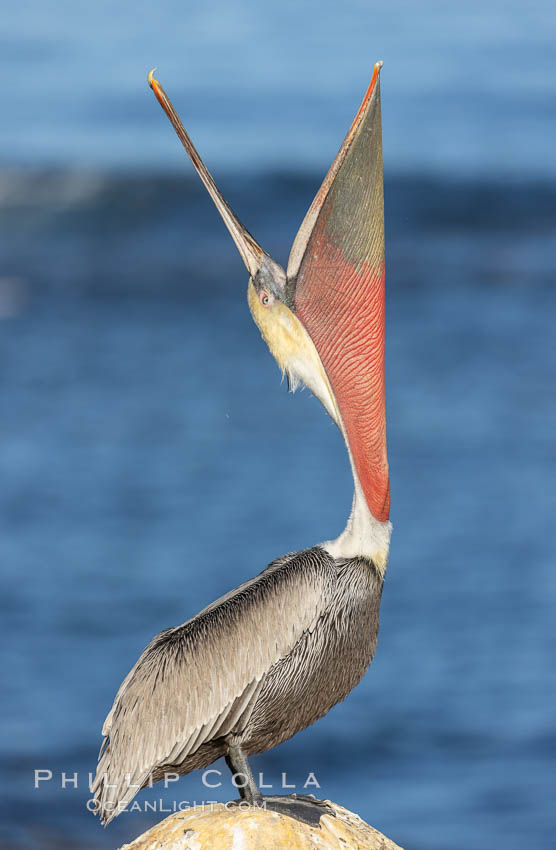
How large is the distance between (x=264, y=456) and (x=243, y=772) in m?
14.9


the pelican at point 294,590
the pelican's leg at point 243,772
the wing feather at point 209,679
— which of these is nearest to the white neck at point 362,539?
the pelican at point 294,590

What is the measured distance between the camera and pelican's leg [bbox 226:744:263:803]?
640cm

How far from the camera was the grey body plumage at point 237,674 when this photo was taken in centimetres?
643

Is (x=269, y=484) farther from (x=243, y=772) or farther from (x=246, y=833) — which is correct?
(x=246, y=833)

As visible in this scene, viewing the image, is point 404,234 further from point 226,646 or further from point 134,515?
point 226,646

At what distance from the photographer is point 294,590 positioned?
6445 millimetres

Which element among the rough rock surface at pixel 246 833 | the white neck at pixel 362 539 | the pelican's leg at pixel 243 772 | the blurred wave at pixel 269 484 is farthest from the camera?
the blurred wave at pixel 269 484

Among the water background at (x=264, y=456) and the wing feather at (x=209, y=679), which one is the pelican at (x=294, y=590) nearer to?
the wing feather at (x=209, y=679)

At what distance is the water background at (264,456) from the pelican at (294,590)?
8.28 meters

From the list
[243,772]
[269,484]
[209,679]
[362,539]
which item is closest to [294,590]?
[362,539]

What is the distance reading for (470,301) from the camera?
86.1 feet

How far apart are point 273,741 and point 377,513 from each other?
3.65 ft

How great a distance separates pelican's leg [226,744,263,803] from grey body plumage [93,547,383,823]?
4 centimetres

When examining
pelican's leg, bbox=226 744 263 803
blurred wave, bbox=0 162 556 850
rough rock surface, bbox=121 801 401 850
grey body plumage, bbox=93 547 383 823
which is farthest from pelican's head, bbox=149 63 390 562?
blurred wave, bbox=0 162 556 850
